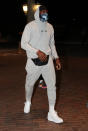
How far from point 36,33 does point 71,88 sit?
3.39 meters

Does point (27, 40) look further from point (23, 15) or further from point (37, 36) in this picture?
point (23, 15)

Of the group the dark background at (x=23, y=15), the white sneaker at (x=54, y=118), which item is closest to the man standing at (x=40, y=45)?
the white sneaker at (x=54, y=118)

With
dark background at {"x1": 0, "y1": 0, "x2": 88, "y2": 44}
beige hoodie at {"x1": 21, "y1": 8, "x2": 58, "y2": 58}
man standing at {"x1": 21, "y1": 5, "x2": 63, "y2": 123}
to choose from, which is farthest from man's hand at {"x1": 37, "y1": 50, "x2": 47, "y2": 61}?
dark background at {"x1": 0, "y1": 0, "x2": 88, "y2": 44}

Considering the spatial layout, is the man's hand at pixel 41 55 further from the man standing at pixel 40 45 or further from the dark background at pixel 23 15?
the dark background at pixel 23 15

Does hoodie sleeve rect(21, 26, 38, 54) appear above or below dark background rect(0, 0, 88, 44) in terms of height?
above

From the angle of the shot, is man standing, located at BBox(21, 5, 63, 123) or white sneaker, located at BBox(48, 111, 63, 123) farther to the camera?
white sneaker, located at BBox(48, 111, 63, 123)

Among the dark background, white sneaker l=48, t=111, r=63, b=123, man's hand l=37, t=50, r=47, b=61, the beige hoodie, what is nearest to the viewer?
man's hand l=37, t=50, r=47, b=61

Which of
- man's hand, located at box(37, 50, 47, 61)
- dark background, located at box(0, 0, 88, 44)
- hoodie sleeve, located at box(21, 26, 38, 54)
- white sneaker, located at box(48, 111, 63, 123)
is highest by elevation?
hoodie sleeve, located at box(21, 26, 38, 54)

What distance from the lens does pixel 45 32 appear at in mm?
4875

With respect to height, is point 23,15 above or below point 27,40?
below

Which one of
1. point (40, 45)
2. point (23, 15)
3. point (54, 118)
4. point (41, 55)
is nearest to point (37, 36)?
point (40, 45)

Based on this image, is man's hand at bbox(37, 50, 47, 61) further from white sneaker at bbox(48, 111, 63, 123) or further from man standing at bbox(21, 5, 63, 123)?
white sneaker at bbox(48, 111, 63, 123)

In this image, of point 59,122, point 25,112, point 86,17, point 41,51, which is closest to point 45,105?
point 25,112

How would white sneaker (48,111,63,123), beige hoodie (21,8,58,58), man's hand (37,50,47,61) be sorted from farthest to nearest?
white sneaker (48,111,63,123), beige hoodie (21,8,58,58), man's hand (37,50,47,61)
